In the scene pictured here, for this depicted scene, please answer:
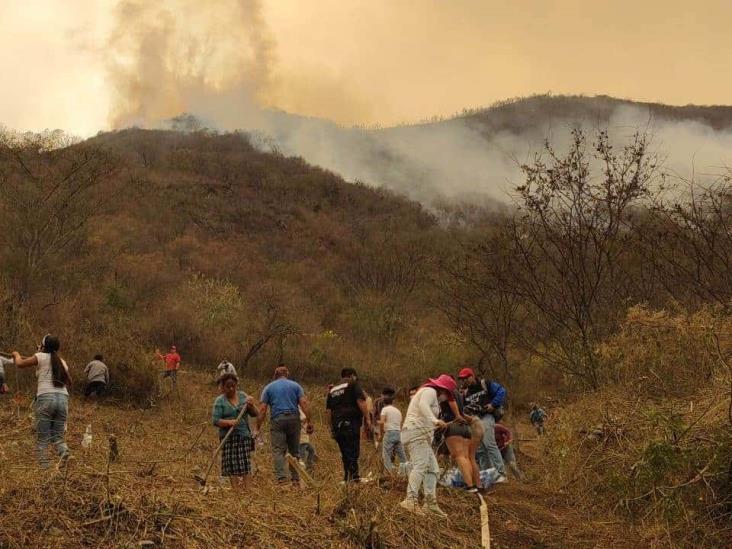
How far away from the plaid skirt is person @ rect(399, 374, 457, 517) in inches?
74.5

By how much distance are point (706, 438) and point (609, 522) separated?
1470 millimetres

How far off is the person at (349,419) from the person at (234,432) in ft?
3.36

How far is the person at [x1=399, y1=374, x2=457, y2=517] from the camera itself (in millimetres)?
6645

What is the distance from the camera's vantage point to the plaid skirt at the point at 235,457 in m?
7.75

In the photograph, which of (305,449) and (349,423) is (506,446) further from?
(349,423)

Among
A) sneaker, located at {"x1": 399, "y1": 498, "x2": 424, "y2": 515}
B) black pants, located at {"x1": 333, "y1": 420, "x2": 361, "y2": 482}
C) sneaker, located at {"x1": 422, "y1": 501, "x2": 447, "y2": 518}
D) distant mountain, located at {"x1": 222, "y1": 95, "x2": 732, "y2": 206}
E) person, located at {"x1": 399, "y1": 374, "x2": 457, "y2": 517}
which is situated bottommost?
black pants, located at {"x1": 333, "y1": 420, "x2": 361, "y2": 482}

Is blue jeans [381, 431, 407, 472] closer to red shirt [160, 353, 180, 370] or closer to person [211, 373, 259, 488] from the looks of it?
person [211, 373, 259, 488]

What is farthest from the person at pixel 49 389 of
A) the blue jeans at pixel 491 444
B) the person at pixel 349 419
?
the blue jeans at pixel 491 444

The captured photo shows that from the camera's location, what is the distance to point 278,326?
30.3 meters

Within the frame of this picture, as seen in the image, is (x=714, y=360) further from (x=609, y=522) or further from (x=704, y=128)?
(x=704, y=128)

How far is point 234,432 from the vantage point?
7.91m

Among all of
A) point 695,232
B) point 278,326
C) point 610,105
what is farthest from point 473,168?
point 695,232

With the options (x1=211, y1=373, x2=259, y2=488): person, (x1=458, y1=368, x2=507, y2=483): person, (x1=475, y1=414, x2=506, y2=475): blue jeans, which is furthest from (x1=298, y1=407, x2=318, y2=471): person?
(x1=475, y1=414, x2=506, y2=475): blue jeans

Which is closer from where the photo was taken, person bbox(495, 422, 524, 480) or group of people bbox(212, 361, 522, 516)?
group of people bbox(212, 361, 522, 516)
